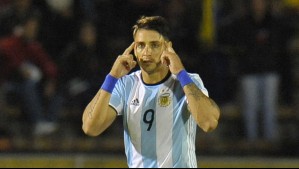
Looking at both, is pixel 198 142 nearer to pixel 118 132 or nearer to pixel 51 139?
pixel 118 132

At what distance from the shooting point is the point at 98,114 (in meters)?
4.21

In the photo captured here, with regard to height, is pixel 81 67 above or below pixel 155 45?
below

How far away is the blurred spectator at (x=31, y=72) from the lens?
27.7 ft

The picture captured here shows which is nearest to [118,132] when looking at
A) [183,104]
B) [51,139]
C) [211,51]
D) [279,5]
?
[51,139]

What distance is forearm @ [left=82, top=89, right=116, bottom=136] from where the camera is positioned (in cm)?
421

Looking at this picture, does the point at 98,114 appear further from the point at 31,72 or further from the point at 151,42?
the point at 31,72

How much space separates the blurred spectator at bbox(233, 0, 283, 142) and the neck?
3.93 meters

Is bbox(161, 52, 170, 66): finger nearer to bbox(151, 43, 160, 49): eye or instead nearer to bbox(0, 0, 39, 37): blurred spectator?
bbox(151, 43, 160, 49): eye

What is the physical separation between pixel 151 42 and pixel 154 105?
368 millimetres

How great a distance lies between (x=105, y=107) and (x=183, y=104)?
0.45 meters

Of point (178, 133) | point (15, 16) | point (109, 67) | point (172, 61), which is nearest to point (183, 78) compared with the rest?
point (172, 61)

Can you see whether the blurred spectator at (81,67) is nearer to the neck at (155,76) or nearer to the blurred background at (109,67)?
the blurred background at (109,67)

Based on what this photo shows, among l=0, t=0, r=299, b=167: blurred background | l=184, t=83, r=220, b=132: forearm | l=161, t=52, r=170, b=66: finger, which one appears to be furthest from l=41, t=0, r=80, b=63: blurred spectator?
l=184, t=83, r=220, b=132: forearm

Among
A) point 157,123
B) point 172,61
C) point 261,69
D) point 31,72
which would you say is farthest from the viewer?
point 31,72
